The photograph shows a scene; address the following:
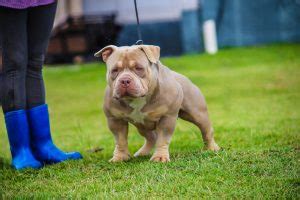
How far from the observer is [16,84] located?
16.1ft

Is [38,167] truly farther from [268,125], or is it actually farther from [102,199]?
[268,125]

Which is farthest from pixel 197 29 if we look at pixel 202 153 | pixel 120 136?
pixel 202 153

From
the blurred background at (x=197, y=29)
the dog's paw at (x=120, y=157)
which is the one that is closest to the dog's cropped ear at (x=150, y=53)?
the dog's paw at (x=120, y=157)

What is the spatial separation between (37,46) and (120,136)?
3.28ft

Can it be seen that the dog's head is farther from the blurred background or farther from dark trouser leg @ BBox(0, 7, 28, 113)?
the blurred background

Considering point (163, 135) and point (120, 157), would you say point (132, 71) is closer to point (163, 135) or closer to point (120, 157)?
point (163, 135)

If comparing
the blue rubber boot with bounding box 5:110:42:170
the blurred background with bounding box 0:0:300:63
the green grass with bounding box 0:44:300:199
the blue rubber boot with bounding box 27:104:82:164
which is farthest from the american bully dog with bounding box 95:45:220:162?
the blurred background with bounding box 0:0:300:63

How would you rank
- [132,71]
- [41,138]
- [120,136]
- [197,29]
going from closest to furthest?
[132,71] < [120,136] < [41,138] < [197,29]

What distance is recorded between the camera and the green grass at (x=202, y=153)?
3867mm

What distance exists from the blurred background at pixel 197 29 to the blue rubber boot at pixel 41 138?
14108 millimetres

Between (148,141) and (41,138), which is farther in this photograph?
(148,141)

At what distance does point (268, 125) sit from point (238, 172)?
321 cm

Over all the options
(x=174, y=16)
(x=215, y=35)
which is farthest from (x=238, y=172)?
(x=174, y=16)

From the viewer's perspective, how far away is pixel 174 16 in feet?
68.9
